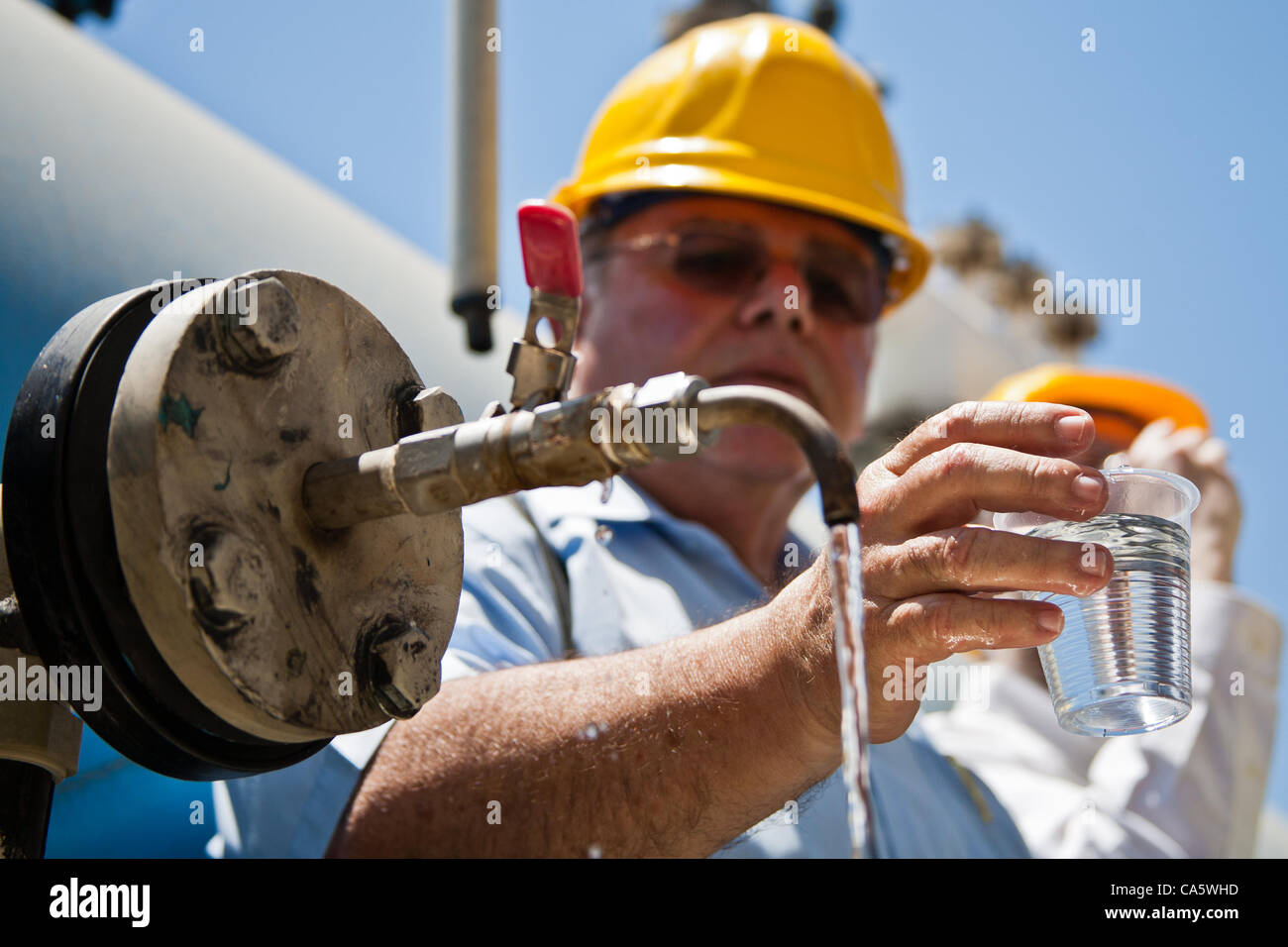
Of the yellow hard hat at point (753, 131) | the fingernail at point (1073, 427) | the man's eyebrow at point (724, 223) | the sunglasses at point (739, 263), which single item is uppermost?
the yellow hard hat at point (753, 131)

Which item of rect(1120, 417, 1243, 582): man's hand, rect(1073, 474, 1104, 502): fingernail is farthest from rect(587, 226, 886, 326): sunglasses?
rect(1073, 474, 1104, 502): fingernail

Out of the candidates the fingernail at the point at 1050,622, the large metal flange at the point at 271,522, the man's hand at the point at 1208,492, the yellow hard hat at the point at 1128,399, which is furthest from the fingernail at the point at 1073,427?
the yellow hard hat at the point at 1128,399

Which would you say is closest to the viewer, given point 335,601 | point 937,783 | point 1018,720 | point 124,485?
point 124,485

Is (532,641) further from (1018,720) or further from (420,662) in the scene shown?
(1018,720)

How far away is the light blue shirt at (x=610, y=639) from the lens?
1.32 meters

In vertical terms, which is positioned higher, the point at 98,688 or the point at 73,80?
the point at 73,80

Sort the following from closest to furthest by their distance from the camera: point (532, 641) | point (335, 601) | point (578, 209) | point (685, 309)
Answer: point (335, 601)
point (532, 641)
point (685, 309)
point (578, 209)

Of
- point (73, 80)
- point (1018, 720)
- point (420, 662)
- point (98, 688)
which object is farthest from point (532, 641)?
point (1018, 720)

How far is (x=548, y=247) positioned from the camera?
0.99 m

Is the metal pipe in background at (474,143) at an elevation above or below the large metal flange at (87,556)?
above

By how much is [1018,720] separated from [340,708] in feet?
Answer: 8.10

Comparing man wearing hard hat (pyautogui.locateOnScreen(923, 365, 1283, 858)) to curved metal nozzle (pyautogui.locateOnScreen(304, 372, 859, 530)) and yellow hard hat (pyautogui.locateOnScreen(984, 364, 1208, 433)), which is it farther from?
curved metal nozzle (pyautogui.locateOnScreen(304, 372, 859, 530))

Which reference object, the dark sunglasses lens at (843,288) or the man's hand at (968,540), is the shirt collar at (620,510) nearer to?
the dark sunglasses lens at (843,288)

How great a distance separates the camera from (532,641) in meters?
1.58
